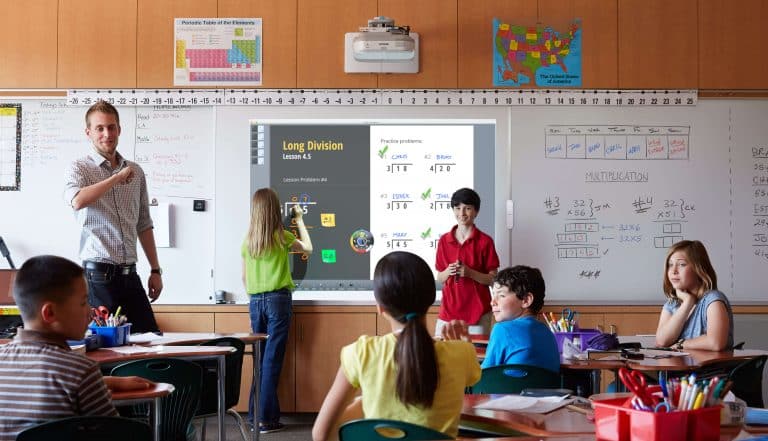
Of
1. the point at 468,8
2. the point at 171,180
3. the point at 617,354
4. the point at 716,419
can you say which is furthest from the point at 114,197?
the point at 716,419

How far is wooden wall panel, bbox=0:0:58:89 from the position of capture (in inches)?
257

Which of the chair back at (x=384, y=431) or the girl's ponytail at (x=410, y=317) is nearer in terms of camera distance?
the chair back at (x=384, y=431)

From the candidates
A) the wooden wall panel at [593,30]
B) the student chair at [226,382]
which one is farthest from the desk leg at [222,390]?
the wooden wall panel at [593,30]

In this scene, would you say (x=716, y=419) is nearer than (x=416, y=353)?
Yes

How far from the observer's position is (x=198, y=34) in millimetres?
6539

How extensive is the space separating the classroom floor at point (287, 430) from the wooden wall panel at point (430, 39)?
249 centimetres

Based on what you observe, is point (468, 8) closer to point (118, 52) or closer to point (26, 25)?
point (118, 52)

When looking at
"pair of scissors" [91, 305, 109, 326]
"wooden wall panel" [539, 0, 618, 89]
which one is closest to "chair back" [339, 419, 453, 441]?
"pair of scissors" [91, 305, 109, 326]

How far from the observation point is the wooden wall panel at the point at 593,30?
21.3 ft

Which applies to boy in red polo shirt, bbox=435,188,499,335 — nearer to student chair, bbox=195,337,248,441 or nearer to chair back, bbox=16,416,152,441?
student chair, bbox=195,337,248,441

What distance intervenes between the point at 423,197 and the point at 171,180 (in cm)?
184

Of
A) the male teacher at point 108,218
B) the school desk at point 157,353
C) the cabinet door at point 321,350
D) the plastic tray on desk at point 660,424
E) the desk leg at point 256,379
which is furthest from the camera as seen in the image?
the cabinet door at point 321,350

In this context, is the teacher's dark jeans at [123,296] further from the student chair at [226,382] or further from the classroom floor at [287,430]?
the classroom floor at [287,430]

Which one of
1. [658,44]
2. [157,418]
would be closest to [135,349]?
[157,418]
